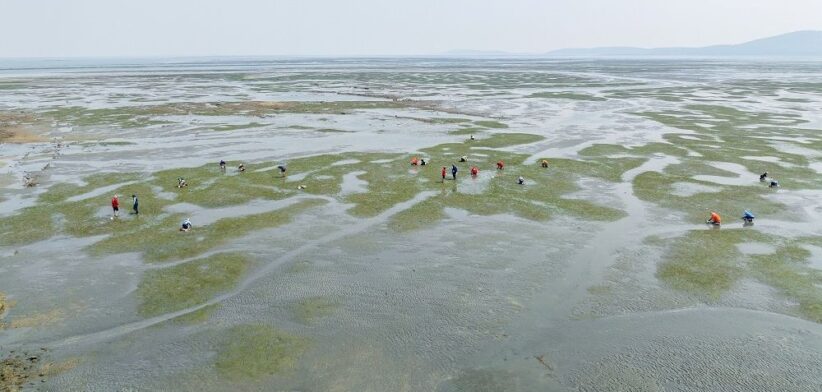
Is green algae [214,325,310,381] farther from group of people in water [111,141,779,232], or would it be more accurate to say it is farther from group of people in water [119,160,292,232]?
group of people in water [111,141,779,232]

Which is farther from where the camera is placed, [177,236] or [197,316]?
[177,236]

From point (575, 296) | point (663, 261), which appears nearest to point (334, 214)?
point (575, 296)

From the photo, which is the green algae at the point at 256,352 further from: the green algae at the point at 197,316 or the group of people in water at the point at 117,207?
the group of people in water at the point at 117,207

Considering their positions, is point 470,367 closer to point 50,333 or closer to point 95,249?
point 50,333

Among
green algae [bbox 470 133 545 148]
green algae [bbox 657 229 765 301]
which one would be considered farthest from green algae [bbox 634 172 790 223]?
green algae [bbox 470 133 545 148]

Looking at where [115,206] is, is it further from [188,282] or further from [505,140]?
[505,140]

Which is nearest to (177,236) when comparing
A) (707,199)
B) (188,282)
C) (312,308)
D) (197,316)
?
(188,282)
